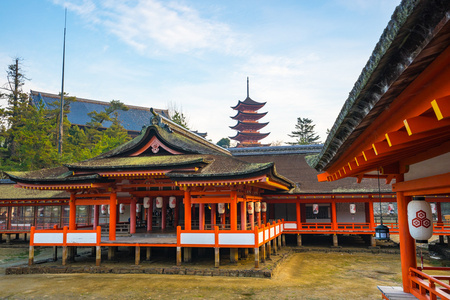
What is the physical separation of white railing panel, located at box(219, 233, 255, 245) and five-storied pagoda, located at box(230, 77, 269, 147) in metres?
45.4

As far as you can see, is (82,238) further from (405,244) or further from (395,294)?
(405,244)

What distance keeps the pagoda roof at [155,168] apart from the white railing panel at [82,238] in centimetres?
253

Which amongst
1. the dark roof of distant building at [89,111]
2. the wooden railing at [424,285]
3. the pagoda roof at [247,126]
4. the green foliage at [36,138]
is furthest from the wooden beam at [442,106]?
the pagoda roof at [247,126]

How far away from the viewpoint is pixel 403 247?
Answer: 28.6 feet

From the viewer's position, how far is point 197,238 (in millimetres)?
17094

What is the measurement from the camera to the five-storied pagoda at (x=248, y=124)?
203 feet

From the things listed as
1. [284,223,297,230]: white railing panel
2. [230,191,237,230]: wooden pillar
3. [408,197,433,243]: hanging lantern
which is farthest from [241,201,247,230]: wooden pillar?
[408,197,433,243]: hanging lantern

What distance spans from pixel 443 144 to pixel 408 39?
3.77m

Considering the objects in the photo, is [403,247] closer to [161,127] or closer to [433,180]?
[433,180]

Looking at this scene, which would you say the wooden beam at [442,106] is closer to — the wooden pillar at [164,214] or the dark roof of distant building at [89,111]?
the wooden pillar at [164,214]

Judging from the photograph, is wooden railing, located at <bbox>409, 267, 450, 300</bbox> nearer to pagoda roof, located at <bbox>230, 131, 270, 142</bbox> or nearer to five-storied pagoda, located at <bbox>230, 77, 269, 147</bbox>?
five-storied pagoda, located at <bbox>230, 77, 269, 147</bbox>

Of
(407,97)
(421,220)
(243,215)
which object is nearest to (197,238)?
(243,215)

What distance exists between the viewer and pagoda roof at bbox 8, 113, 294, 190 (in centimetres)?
1722

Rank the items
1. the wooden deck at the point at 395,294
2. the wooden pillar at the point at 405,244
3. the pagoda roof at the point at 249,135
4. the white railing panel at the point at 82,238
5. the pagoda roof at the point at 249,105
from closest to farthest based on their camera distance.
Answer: the wooden deck at the point at 395,294 < the wooden pillar at the point at 405,244 < the white railing panel at the point at 82,238 < the pagoda roof at the point at 249,105 < the pagoda roof at the point at 249,135
